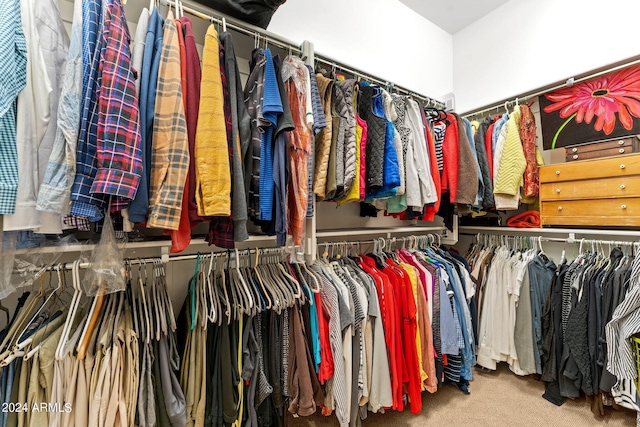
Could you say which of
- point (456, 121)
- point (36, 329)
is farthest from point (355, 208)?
point (36, 329)

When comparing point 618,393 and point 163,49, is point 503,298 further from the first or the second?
point 163,49

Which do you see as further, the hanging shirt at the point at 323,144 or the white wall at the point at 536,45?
the white wall at the point at 536,45

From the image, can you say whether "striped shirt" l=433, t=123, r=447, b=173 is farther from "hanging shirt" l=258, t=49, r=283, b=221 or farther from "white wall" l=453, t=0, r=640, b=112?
"hanging shirt" l=258, t=49, r=283, b=221

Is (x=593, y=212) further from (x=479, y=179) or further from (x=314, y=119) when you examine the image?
(x=314, y=119)

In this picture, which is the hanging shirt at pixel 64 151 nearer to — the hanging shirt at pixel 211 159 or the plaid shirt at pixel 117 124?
the plaid shirt at pixel 117 124

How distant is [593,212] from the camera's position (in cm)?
171

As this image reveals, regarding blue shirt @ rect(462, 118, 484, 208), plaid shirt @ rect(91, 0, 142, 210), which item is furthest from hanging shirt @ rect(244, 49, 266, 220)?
blue shirt @ rect(462, 118, 484, 208)

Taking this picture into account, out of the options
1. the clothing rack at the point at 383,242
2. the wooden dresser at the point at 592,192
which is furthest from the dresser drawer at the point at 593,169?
the clothing rack at the point at 383,242

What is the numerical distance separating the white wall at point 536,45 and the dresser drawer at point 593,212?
2.72 ft

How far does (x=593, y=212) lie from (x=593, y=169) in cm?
27

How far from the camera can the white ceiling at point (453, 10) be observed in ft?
7.75

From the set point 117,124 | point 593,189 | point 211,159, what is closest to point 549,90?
point 593,189

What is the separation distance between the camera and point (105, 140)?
0.77 meters

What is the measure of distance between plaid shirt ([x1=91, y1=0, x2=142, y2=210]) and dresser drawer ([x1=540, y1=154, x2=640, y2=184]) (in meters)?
2.39
